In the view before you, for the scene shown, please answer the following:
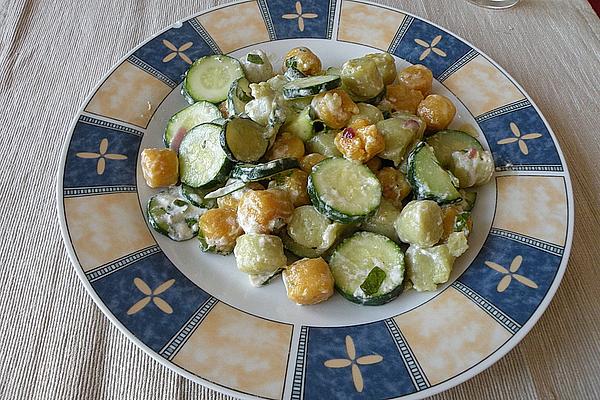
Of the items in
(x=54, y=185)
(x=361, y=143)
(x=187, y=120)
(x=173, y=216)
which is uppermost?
(x=361, y=143)

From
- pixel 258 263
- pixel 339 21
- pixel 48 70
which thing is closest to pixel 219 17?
pixel 339 21

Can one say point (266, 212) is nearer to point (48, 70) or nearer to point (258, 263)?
point (258, 263)

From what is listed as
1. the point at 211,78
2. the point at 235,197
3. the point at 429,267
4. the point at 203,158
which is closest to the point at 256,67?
the point at 211,78

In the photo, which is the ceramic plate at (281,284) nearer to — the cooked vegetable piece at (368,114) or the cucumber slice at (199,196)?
the cucumber slice at (199,196)

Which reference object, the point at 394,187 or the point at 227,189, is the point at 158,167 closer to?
the point at 227,189

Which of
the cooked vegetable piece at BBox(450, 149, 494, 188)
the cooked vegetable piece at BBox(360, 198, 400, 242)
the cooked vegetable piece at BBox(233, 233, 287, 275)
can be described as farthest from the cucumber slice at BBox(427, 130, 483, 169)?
the cooked vegetable piece at BBox(233, 233, 287, 275)

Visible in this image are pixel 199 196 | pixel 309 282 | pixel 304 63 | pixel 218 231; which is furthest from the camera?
pixel 304 63
